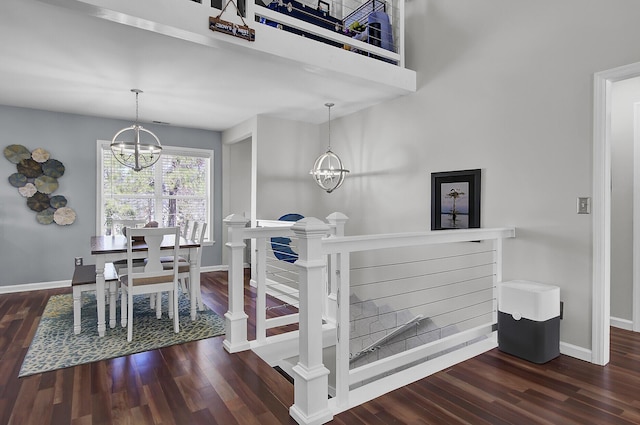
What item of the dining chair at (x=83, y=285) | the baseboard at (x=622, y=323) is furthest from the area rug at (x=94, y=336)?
the baseboard at (x=622, y=323)

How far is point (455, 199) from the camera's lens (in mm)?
3605

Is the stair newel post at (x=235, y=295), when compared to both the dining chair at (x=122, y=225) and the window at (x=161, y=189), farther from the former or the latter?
the window at (x=161, y=189)

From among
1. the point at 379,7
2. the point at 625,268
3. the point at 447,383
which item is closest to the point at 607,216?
the point at 625,268

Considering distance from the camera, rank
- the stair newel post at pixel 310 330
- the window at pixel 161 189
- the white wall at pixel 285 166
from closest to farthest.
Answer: the stair newel post at pixel 310 330 → the white wall at pixel 285 166 → the window at pixel 161 189

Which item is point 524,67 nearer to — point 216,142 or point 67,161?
point 216,142

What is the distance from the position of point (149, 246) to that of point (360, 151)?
287cm

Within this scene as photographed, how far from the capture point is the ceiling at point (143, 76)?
262 cm

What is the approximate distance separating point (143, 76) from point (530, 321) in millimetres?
4032

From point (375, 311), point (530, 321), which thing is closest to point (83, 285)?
point (375, 311)

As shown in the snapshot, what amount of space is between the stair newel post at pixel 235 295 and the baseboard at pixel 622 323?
11.2ft

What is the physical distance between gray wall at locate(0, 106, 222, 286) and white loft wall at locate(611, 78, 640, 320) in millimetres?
6232

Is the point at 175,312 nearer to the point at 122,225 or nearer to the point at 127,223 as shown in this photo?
the point at 127,223

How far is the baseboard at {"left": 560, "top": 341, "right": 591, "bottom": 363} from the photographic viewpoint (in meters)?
2.68

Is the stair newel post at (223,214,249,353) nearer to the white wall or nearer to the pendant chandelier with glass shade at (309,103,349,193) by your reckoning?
the pendant chandelier with glass shade at (309,103,349,193)
